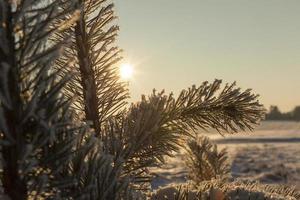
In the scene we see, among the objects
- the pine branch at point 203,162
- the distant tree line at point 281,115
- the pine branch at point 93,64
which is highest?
the distant tree line at point 281,115

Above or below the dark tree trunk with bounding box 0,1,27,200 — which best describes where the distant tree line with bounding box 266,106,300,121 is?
above

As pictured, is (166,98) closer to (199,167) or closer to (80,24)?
(80,24)

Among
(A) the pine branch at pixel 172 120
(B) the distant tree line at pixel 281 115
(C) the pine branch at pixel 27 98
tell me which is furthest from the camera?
(B) the distant tree line at pixel 281 115

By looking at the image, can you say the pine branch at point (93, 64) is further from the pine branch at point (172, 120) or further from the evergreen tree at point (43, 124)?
the evergreen tree at point (43, 124)

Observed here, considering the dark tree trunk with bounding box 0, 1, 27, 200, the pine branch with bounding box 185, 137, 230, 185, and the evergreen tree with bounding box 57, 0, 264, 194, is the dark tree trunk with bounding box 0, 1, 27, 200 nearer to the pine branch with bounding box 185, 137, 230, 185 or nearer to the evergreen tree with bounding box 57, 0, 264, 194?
the evergreen tree with bounding box 57, 0, 264, 194

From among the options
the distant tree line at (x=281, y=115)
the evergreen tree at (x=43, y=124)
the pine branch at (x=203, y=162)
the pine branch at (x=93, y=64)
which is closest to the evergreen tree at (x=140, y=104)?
the pine branch at (x=93, y=64)

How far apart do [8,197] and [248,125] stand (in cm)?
158

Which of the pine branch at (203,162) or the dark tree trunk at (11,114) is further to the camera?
the pine branch at (203,162)

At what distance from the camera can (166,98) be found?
221cm

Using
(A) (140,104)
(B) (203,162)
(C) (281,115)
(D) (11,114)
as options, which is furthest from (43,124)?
(C) (281,115)

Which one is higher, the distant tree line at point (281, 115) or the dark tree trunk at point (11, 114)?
the distant tree line at point (281, 115)

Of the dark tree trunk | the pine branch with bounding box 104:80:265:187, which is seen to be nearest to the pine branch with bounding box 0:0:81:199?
the dark tree trunk

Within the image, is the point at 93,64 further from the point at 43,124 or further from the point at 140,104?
the point at 43,124

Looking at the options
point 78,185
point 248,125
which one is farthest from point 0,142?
point 248,125
